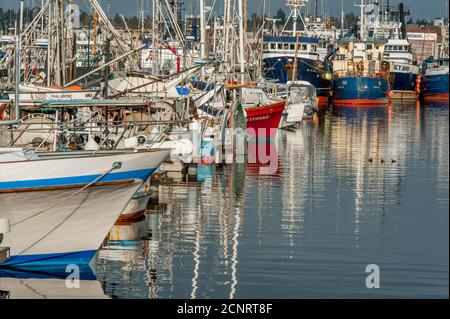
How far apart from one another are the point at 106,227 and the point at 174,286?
2188 mm

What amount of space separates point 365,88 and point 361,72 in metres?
5.44

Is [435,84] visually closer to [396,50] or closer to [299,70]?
[396,50]

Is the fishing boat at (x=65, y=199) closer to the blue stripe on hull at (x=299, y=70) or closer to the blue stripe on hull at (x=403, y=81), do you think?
the blue stripe on hull at (x=299, y=70)

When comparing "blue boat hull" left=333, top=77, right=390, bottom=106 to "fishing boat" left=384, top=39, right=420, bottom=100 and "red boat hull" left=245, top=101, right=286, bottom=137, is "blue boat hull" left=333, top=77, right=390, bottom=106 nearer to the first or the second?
"fishing boat" left=384, top=39, right=420, bottom=100

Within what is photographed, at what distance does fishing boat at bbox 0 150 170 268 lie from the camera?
2206 cm

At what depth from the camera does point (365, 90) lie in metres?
111

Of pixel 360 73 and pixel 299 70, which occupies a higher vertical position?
pixel 299 70

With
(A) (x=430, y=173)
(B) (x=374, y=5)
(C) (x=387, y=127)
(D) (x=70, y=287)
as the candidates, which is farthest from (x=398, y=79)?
(D) (x=70, y=287)

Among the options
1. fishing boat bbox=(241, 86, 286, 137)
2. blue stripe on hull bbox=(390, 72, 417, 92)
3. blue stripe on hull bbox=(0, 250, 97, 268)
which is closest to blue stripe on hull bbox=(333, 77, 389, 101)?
blue stripe on hull bbox=(390, 72, 417, 92)

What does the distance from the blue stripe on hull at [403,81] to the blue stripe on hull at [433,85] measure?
6.38 ft

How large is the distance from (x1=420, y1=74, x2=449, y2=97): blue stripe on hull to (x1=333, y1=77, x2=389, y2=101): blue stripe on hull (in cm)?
909

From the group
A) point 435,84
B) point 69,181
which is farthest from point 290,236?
point 435,84

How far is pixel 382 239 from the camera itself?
27422 mm

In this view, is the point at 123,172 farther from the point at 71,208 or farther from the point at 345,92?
the point at 345,92
